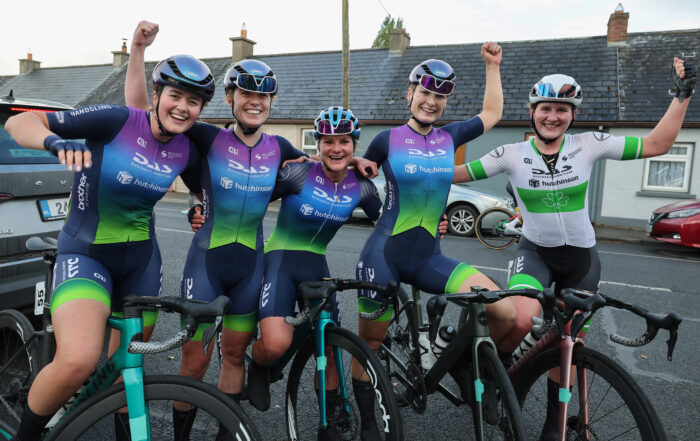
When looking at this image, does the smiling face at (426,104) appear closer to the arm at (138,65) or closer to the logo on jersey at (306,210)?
the logo on jersey at (306,210)

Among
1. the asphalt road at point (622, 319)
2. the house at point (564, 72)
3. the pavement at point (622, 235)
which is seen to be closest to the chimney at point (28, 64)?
the house at point (564, 72)

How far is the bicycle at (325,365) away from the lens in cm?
246

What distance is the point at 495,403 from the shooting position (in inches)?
92.6

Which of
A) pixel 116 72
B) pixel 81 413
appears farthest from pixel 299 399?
pixel 116 72

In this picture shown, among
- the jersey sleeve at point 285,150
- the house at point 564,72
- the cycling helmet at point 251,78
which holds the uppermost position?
the house at point 564,72

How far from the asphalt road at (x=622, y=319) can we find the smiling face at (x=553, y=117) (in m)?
2.01

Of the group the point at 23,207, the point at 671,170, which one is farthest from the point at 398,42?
the point at 23,207

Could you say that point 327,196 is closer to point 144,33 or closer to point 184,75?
point 184,75

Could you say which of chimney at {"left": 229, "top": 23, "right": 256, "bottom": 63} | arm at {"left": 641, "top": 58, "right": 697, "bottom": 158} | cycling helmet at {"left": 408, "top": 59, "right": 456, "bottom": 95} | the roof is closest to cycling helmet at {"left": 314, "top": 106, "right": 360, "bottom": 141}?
cycling helmet at {"left": 408, "top": 59, "right": 456, "bottom": 95}

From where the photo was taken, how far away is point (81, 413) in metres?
1.85

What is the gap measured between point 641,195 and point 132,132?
55.4ft

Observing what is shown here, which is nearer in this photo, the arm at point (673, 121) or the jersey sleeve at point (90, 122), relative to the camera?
the jersey sleeve at point (90, 122)

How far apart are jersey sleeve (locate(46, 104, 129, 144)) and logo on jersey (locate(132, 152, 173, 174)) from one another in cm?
16

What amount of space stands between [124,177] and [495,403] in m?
2.16
